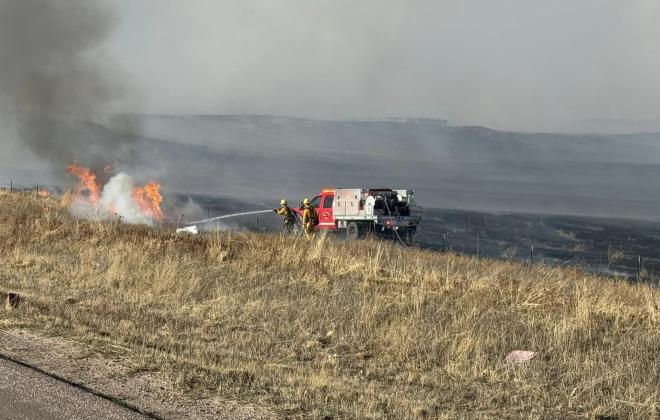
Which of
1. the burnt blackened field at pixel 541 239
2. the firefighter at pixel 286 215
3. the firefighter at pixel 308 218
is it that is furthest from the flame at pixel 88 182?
the firefighter at pixel 308 218

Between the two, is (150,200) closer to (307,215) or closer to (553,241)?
(307,215)

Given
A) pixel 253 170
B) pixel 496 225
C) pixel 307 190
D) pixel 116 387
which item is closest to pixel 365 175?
pixel 253 170

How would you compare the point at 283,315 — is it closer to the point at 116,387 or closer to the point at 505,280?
the point at 116,387

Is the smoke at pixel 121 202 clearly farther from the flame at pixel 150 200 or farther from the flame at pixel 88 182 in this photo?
the flame at pixel 88 182

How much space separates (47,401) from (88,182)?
31.6 m

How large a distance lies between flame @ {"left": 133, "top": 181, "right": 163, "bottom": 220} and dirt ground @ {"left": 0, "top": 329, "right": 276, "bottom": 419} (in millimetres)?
24505

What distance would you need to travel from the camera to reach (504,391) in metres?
7.45

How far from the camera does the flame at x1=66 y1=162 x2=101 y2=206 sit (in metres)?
34.5

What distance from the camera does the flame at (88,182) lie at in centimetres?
3453

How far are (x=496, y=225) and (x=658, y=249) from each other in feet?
40.2

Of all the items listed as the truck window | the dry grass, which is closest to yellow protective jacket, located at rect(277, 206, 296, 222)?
the truck window

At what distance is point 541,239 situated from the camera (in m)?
41.2

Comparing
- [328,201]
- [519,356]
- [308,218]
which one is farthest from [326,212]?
[519,356]

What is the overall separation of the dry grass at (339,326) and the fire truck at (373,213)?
11489mm
